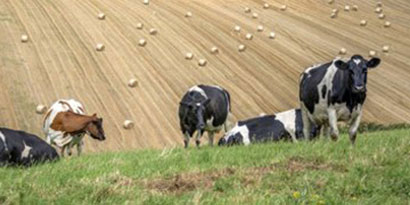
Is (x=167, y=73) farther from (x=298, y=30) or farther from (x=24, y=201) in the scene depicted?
(x=24, y=201)

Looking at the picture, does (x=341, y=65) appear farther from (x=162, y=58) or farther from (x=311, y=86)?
(x=162, y=58)

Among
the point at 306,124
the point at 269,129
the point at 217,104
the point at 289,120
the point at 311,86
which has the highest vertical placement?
the point at 311,86

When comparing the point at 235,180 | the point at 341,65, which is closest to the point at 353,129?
Answer: the point at 341,65

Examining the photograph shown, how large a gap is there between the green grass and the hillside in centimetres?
1391

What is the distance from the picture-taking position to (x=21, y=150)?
15102 mm

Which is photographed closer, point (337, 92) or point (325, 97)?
point (337, 92)

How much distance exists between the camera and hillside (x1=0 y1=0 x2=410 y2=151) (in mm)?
26172

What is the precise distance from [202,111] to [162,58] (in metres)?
11.7

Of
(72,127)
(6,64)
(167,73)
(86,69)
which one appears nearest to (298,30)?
(167,73)

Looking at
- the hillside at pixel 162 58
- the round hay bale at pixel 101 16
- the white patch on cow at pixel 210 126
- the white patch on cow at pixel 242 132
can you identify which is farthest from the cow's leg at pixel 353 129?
the round hay bale at pixel 101 16

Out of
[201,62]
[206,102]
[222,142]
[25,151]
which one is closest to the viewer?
[25,151]

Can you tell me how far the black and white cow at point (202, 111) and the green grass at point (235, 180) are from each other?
9.12 meters

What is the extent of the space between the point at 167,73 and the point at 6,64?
7565 millimetres

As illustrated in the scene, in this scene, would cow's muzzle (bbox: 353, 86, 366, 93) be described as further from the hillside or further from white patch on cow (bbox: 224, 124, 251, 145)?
the hillside
